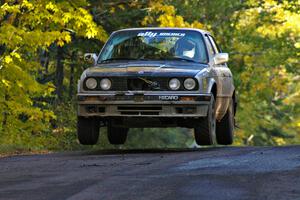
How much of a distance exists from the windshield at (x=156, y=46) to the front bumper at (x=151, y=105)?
3.73 ft

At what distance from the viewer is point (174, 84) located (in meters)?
12.6

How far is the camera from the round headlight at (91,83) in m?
12.8

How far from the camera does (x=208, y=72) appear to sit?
43.3 feet

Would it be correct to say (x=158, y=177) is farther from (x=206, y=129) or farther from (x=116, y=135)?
(x=116, y=135)

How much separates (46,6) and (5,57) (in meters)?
1.37

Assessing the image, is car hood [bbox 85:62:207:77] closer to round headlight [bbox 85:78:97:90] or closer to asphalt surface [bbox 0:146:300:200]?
round headlight [bbox 85:78:97:90]

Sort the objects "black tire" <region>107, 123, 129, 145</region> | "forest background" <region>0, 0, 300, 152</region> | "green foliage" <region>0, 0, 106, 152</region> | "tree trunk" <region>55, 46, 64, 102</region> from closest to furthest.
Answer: "black tire" <region>107, 123, 129, 145</region>, "green foliage" <region>0, 0, 106, 152</region>, "forest background" <region>0, 0, 300, 152</region>, "tree trunk" <region>55, 46, 64, 102</region>

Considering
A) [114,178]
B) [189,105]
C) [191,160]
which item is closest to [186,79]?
[189,105]

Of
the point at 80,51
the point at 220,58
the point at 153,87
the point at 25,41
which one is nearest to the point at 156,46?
the point at 220,58

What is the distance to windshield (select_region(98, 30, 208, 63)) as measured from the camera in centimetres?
1368

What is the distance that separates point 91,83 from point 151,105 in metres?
1.00

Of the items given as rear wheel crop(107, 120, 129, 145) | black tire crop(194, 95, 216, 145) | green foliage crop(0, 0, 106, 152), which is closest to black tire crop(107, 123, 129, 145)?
rear wheel crop(107, 120, 129, 145)

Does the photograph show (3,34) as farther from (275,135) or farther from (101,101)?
(275,135)

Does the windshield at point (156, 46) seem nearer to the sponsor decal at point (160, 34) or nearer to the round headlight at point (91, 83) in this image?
the sponsor decal at point (160, 34)
